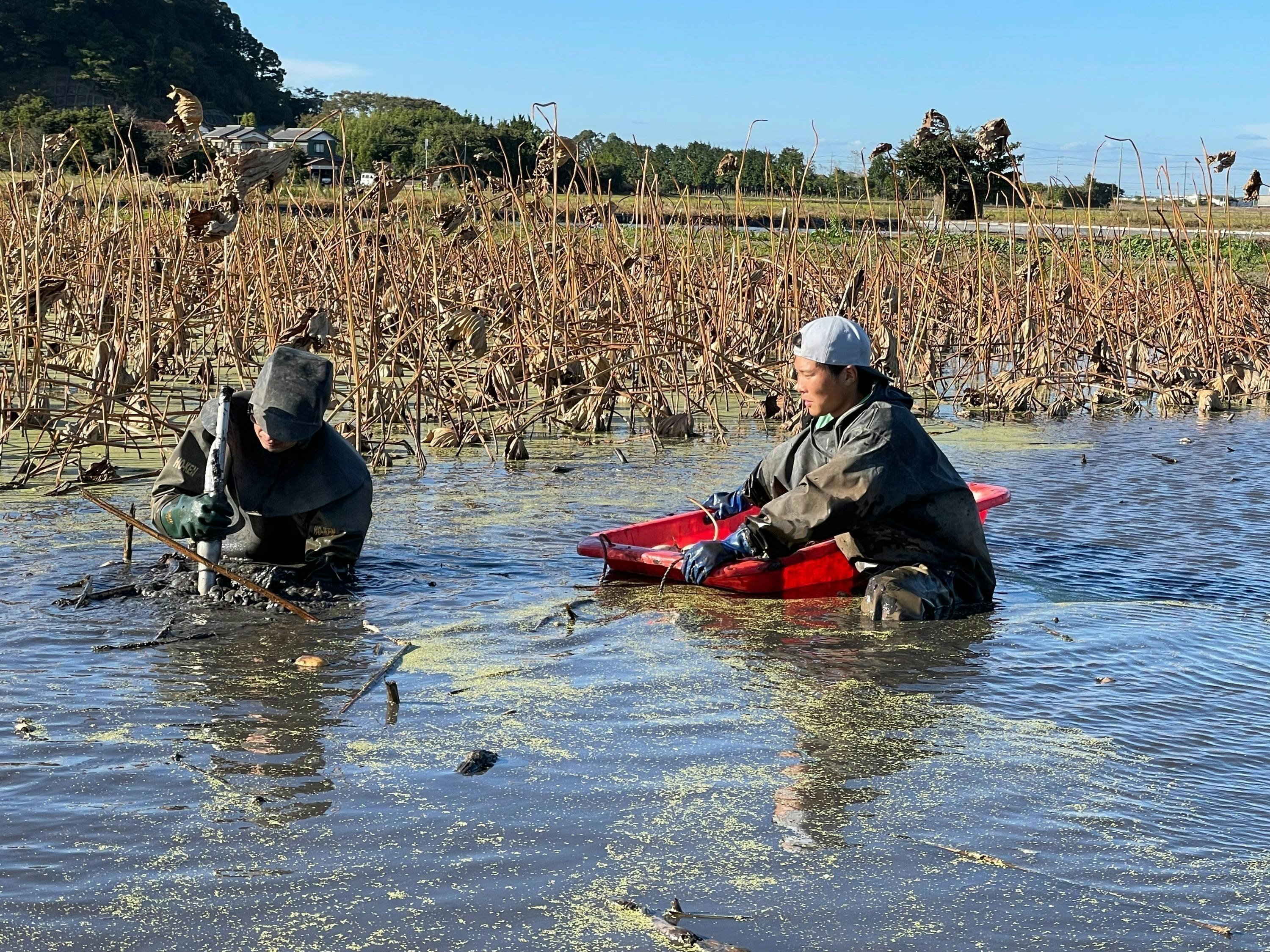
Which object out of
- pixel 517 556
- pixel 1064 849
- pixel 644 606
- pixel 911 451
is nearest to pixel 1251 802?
pixel 1064 849

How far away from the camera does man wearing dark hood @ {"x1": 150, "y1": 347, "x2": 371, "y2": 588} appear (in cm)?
463

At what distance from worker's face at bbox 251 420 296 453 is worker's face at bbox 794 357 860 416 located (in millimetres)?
1777

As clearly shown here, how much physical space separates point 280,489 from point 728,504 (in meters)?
1.73

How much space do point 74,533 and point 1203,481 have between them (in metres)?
6.00

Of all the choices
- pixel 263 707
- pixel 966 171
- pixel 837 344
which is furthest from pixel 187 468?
pixel 966 171

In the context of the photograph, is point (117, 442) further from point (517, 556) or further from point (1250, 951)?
point (1250, 951)

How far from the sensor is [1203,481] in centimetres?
806

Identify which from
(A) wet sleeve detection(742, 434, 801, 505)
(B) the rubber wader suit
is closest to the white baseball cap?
(B) the rubber wader suit

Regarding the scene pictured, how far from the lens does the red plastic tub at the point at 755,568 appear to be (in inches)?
207

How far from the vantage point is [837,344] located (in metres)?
4.96

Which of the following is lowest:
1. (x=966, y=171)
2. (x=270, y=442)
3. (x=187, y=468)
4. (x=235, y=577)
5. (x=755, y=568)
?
(x=755, y=568)

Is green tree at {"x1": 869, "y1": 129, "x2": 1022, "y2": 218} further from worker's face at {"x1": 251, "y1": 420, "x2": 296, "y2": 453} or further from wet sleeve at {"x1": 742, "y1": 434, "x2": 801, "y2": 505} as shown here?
worker's face at {"x1": 251, "y1": 420, "x2": 296, "y2": 453}

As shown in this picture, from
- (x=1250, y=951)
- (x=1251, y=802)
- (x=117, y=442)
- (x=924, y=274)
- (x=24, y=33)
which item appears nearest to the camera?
(x=1250, y=951)

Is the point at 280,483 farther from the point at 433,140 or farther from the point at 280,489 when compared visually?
the point at 433,140
